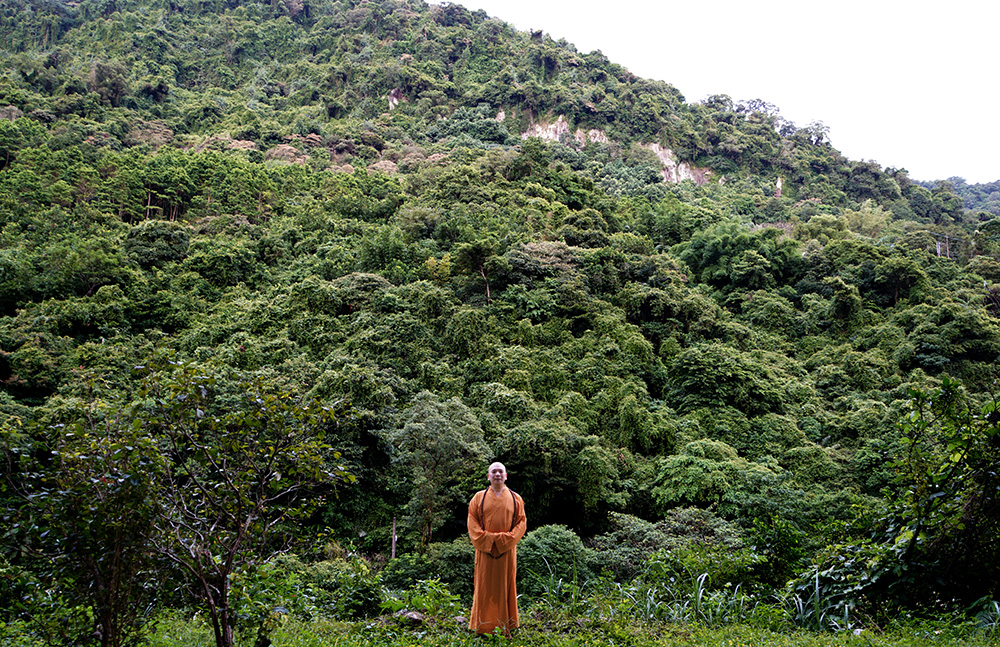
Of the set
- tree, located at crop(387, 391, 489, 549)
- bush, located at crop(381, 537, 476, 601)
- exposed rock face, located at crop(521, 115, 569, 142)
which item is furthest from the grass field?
exposed rock face, located at crop(521, 115, 569, 142)

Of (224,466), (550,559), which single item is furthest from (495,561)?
(550,559)

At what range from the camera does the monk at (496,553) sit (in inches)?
195

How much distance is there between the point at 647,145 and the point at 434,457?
1766 inches

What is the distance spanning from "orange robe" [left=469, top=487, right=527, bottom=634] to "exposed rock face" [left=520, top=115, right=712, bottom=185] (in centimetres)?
4609

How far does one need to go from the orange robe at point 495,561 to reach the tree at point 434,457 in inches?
225

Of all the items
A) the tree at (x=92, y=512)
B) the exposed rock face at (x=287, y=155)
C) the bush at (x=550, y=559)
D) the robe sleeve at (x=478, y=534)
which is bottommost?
the bush at (x=550, y=559)

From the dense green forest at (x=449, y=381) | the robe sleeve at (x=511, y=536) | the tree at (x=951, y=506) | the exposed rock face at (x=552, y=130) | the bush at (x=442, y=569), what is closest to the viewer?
the dense green forest at (x=449, y=381)

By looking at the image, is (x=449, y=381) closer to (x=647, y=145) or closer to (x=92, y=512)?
(x=92, y=512)

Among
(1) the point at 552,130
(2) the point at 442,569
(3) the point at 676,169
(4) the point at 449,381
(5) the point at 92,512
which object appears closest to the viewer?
(5) the point at 92,512

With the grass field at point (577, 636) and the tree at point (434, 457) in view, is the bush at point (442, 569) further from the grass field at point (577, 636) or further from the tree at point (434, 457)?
the grass field at point (577, 636)

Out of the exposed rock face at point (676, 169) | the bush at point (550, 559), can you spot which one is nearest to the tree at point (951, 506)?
the bush at point (550, 559)

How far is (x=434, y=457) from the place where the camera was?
1078 centimetres

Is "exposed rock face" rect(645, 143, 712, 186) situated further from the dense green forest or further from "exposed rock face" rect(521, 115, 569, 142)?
"exposed rock face" rect(521, 115, 569, 142)

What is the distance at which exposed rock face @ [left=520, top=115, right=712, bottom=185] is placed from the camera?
47.7m
